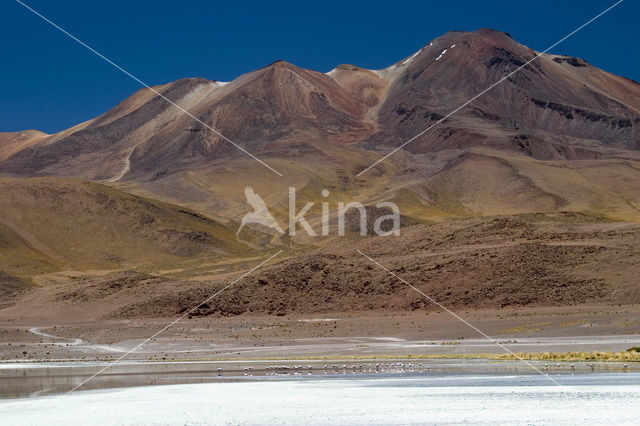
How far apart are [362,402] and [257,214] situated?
14669 cm

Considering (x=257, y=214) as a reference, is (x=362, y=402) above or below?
below

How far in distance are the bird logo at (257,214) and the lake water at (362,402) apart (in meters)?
120

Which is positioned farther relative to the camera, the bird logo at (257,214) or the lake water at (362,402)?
the bird logo at (257,214)

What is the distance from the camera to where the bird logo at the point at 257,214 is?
162 metres

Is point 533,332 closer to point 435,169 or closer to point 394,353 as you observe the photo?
point 394,353

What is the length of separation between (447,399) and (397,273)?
1793 inches

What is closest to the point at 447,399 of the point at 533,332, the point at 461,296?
the point at 533,332

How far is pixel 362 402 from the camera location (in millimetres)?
26828

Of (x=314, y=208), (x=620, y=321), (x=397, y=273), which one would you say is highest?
(x=314, y=208)

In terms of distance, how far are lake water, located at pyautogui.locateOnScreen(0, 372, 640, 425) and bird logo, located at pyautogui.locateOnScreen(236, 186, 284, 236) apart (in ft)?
395

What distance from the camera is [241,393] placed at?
30672mm

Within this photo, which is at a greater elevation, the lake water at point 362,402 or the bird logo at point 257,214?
the bird logo at point 257,214

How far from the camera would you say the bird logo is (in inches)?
6398

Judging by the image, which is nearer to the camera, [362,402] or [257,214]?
[362,402]
